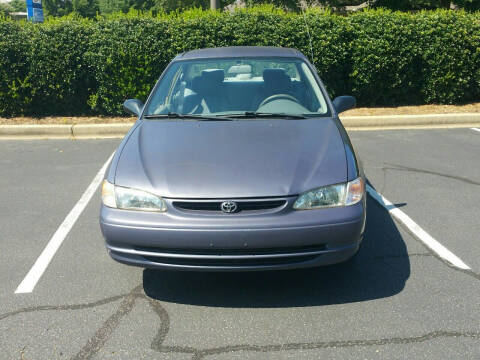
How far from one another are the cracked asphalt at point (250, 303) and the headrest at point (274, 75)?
1.60 metres

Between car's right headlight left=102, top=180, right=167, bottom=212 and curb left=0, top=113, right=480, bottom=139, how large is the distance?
17.5 ft

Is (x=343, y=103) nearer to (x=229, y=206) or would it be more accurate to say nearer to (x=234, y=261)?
(x=229, y=206)

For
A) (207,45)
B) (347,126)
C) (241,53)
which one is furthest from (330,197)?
(207,45)

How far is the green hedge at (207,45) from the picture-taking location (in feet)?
29.7

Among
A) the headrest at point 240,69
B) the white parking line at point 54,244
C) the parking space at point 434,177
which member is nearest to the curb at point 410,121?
the parking space at point 434,177

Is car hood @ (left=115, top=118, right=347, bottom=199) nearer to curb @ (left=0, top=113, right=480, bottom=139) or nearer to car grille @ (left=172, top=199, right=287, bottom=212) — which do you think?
car grille @ (left=172, top=199, right=287, bottom=212)

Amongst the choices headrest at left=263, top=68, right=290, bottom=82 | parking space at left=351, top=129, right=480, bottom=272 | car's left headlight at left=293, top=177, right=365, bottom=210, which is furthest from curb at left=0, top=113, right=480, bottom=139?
car's left headlight at left=293, top=177, right=365, bottom=210

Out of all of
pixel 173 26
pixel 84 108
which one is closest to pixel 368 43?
pixel 173 26

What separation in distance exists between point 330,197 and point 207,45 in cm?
650

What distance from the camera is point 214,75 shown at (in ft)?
16.3

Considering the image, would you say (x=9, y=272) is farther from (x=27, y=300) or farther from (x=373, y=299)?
(x=373, y=299)

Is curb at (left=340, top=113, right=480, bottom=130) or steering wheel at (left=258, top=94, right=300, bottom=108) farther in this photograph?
curb at (left=340, top=113, right=480, bottom=130)

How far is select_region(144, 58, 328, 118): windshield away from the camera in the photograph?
15.0ft

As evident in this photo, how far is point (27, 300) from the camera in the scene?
3.66 metres
